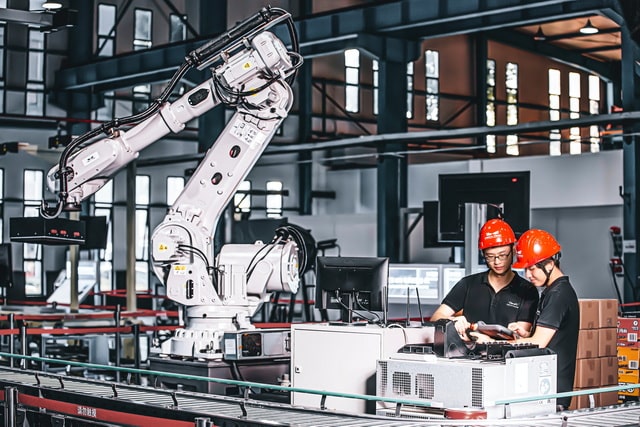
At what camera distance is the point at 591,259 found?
16.3m

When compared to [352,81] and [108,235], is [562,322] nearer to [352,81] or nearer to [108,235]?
[108,235]

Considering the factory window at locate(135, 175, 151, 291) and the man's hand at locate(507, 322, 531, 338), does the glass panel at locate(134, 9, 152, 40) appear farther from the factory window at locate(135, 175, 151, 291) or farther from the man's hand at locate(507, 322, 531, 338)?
the man's hand at locate(507, 322, 531, 338)

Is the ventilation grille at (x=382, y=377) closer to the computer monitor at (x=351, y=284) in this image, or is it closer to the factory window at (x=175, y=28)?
the computer monitor at (x=351, y=284)

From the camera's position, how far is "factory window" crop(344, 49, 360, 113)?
84.1 ft

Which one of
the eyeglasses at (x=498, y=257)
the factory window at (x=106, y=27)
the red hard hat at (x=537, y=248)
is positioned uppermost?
the factory window at (x=106, y=27)

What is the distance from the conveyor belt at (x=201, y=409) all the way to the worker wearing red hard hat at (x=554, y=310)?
0.40 metres

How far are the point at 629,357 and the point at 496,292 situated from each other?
2.80m

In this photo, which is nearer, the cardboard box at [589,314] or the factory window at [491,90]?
the cardboard box at [589,314]

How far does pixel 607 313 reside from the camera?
21.5 ft

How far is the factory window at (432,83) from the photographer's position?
87.1ft

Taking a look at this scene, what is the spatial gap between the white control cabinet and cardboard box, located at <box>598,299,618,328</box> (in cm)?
195

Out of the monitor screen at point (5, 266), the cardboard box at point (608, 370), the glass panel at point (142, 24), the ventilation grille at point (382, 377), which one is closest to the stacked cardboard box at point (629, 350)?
the cardboard box at point (608, 370)

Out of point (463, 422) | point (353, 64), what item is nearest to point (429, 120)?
point (353, 64)

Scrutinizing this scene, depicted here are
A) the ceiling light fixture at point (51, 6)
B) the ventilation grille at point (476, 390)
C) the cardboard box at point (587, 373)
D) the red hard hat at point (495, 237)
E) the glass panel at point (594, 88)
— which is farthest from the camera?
the glass panel at point (594, 88)
